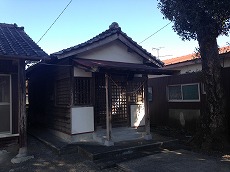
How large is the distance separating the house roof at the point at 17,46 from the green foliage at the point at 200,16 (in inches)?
196

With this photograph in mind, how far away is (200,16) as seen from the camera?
7.78 m

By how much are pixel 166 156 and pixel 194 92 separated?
5121 millimetres

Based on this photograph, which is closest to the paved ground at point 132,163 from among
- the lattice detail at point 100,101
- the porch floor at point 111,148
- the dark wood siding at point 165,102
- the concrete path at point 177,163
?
the concrete path at point 177,163

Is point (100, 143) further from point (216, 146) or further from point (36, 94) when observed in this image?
point (36, 94)

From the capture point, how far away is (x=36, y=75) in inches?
524

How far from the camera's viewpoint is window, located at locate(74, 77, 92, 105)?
30.3 feet

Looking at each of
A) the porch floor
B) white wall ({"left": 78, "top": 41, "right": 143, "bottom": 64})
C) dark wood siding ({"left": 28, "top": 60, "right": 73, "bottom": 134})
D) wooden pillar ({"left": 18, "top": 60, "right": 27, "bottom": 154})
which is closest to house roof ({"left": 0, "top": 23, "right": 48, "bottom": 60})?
wooden pillar ({"left": 18, "top": 60, "right": 27, "bottom": 154})

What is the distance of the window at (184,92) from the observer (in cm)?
1173

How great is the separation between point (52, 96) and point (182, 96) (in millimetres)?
6934

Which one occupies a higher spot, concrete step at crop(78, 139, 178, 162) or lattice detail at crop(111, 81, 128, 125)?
lattice detail at crop(111, 81, 128, 125)

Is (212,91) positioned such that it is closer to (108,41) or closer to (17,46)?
(108,41)

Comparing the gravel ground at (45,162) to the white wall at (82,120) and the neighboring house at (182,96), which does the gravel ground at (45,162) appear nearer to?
the white wall at (82,120)

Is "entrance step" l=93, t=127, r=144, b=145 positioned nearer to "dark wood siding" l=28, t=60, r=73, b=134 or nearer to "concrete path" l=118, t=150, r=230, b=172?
"dark wood siding" l=28, t=60, r=73, b=134

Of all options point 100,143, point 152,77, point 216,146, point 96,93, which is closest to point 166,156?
point 216,146
